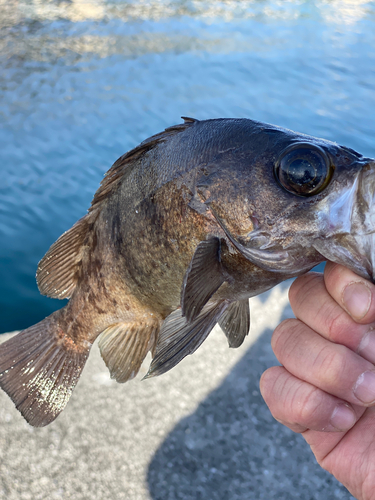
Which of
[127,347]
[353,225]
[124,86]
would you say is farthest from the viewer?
[124,86]

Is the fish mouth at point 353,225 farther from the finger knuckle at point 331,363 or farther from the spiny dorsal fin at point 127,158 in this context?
the spiny dorsal fin at point 127,158

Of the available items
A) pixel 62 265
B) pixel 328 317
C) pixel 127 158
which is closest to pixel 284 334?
pixel 328 317

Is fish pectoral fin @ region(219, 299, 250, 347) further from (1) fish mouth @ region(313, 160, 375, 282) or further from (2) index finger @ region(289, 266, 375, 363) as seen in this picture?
(1) fish mouth @ region(313, 160, 375, 282)

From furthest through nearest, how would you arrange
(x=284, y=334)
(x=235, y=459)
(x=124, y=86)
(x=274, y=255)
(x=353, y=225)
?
(x=124, y=86), (x=235, y=459), (x=284, y=334), (x=274, y=255), (x=353, y=225)

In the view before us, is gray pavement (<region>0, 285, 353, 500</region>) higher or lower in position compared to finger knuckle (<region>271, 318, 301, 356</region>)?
lower

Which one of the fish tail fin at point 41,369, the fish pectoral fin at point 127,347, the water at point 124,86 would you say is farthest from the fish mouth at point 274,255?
the water at point 124,86

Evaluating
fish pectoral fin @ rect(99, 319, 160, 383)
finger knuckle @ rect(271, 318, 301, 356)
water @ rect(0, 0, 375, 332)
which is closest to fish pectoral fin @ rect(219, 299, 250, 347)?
finger knuckle @ rect(271, 318, 301, 356)

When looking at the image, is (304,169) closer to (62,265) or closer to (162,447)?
(62,265)
